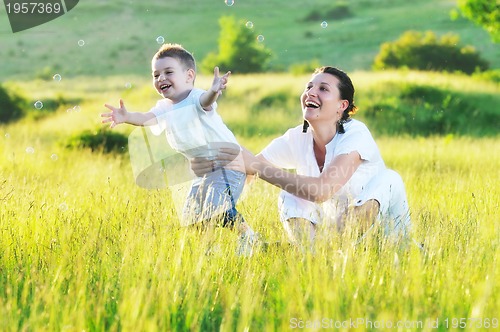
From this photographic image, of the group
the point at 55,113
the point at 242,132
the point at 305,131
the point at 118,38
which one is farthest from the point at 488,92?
the point at 118,38

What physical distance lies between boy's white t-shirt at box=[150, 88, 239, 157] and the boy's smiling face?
86mm

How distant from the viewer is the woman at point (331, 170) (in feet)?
17.9

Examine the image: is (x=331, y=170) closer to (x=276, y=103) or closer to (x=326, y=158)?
(x=326, y=158)

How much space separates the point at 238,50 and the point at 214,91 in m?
27.0

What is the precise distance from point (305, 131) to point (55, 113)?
19573 millimetres

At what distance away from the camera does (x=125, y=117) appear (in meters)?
5.56

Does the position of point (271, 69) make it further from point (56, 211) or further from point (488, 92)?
point (56, 211)

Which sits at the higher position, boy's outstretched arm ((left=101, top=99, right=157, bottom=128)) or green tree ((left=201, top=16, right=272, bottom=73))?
green tree ((left=201, top=16, right=272, bottom=73))

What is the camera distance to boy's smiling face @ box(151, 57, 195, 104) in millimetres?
5996

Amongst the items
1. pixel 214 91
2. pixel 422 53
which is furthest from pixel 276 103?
pixel 214 91

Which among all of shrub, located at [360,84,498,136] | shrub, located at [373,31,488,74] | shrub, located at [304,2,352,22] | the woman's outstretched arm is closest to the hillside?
shrub, located at [304,2,352,22]

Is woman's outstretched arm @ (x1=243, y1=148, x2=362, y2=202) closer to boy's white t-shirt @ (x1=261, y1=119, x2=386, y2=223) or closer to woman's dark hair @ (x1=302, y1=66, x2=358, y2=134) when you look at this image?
boy's white t-shirt @ (x1=261, y1=119, x2=386, y2=223)

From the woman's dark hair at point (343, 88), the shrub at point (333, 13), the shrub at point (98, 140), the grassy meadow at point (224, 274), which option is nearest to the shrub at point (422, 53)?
the shrub at point (98, 140)

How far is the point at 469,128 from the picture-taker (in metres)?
21.0
